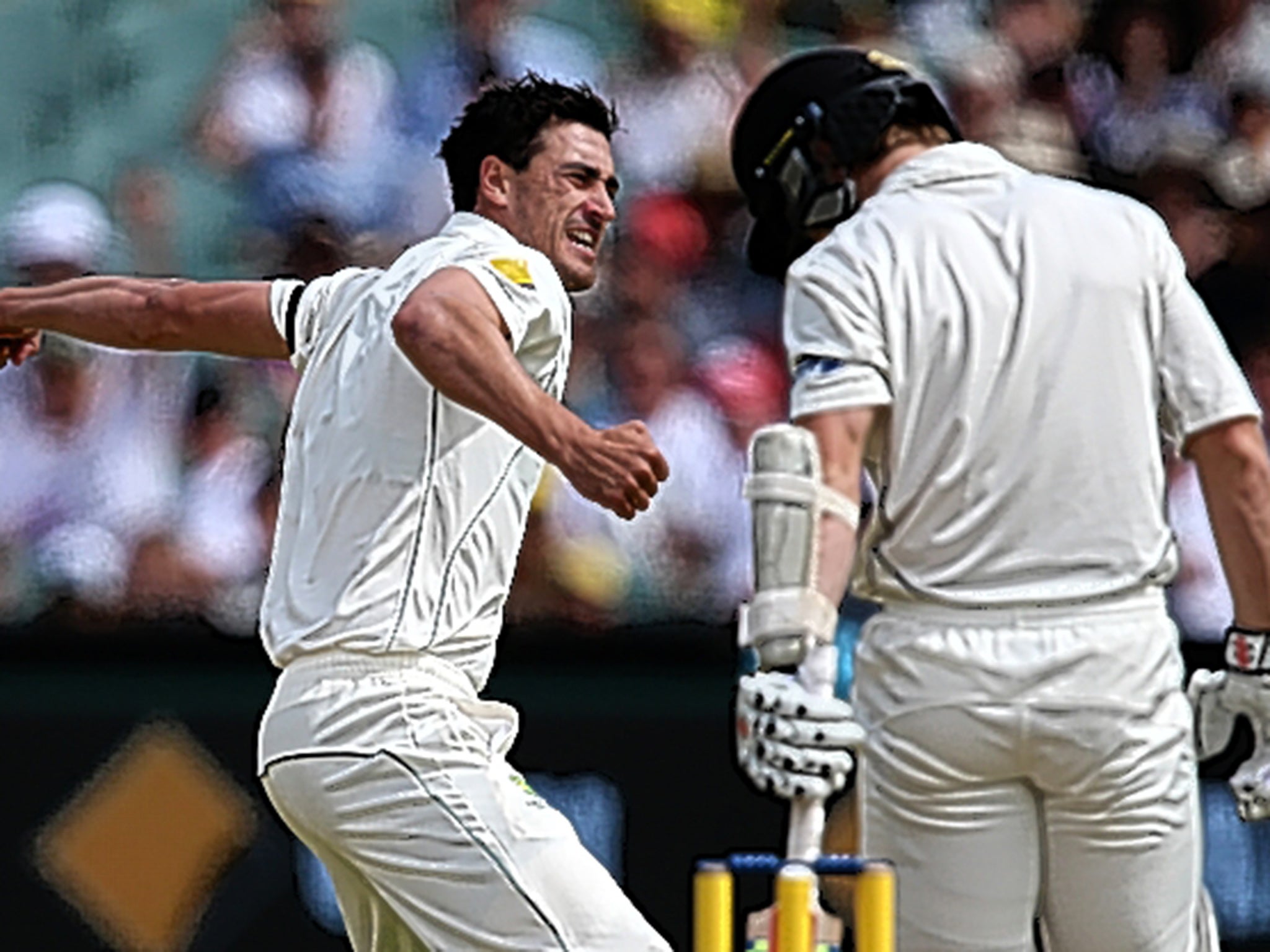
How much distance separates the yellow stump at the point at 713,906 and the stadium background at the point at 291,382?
3142 mm

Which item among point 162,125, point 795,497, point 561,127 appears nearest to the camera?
point 795,497

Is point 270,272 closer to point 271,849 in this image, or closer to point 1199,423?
point 271,849

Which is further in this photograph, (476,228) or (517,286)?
(476,228)

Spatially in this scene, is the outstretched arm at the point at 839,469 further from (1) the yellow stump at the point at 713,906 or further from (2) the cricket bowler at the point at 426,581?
(1) the yellow stump at the point at 713,906

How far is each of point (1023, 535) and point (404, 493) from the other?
86 cm

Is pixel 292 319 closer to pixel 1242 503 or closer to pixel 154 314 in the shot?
pixel 154 314

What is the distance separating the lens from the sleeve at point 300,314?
157 inches

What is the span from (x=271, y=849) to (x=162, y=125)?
189cm

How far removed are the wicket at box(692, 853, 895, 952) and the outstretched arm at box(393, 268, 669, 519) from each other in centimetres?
51

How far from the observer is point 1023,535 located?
3.60m

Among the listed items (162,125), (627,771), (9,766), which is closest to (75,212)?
(162,125)

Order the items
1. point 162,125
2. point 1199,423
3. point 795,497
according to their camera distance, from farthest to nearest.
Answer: point 162,125 < point 1199,423 < point 795,497

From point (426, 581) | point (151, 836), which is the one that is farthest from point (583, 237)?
point (151, 836)

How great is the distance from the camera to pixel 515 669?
21.1 feet
